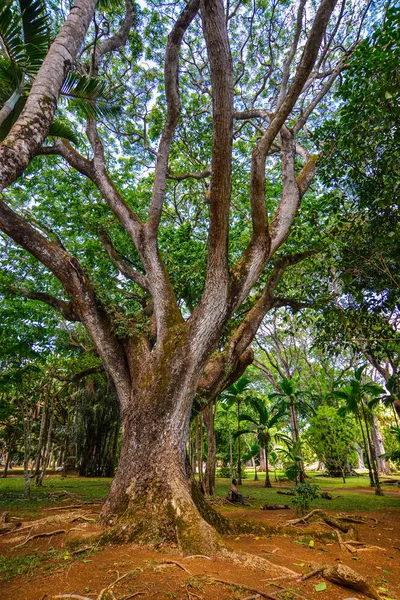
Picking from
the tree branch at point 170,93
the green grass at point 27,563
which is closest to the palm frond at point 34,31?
the tree branch at point 170,93

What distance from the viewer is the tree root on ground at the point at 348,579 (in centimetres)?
287

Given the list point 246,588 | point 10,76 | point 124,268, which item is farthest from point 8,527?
point 10,76

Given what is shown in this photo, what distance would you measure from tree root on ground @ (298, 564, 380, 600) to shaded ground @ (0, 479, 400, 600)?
5 cm

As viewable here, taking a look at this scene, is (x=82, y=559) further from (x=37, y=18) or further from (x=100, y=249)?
(x=100, y=249)

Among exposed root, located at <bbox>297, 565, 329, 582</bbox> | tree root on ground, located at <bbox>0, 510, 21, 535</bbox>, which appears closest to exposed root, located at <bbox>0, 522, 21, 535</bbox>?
tree root on ground, located at <bbox>0, 510, 21, 535</bbox>

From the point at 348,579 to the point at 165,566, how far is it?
1641 mm

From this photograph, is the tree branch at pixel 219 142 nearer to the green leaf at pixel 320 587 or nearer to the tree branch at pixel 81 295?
the tree branch at pixel 81 295

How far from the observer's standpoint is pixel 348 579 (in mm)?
2922

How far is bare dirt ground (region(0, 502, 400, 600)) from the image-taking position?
107 inches

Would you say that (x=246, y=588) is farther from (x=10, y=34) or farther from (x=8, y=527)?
(x=10, y=34)

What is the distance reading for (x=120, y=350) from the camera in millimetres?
5637

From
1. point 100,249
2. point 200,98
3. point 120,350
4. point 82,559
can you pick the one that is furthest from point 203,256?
point 82,559

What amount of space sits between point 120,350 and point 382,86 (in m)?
5.03

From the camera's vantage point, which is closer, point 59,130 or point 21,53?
point 21,53
